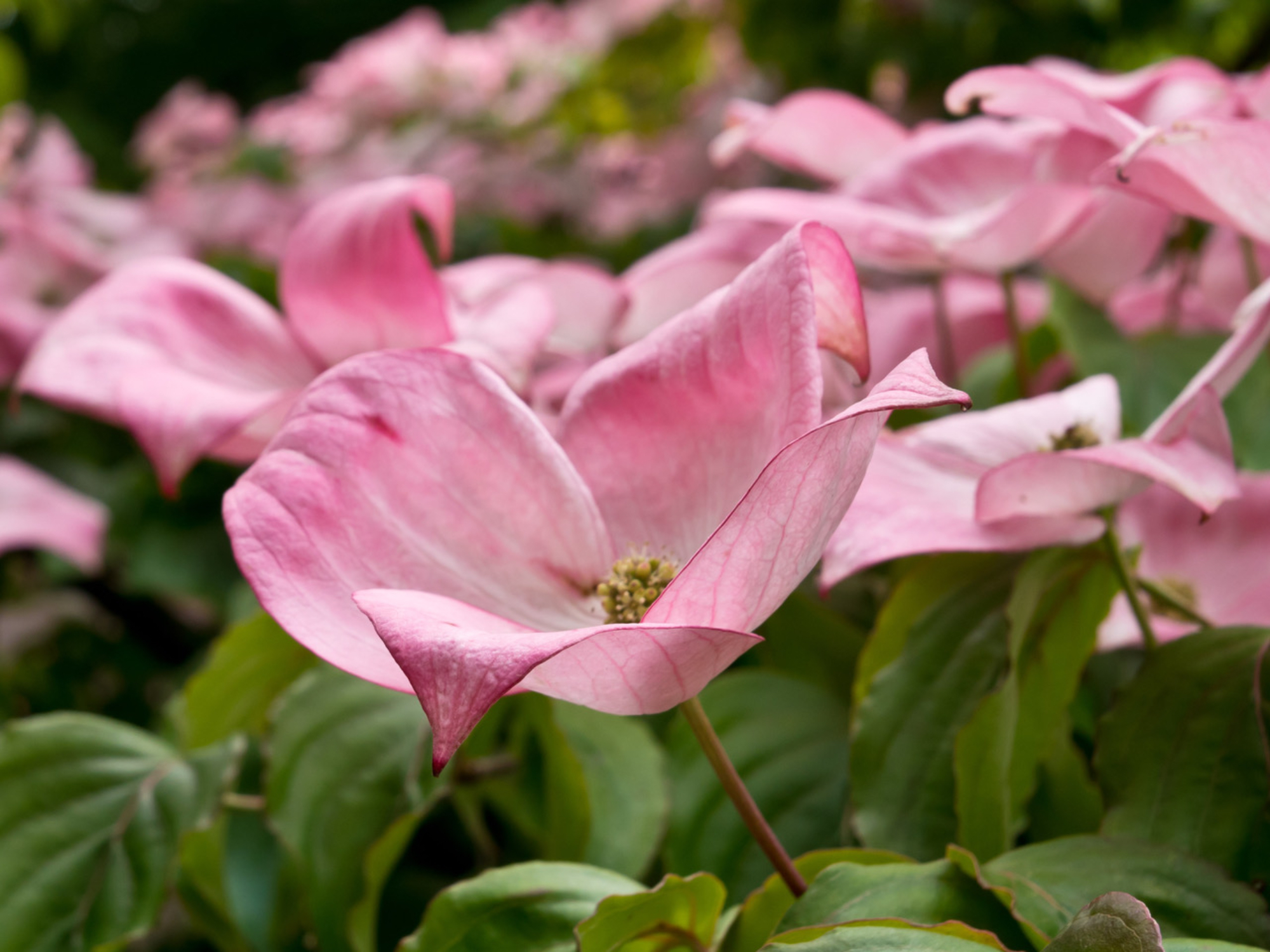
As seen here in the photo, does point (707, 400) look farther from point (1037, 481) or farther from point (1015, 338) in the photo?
point (1015, 338)

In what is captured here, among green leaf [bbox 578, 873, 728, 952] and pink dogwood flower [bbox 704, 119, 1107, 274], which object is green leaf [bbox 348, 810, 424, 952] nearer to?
green leaf [bbox 578, 873, 728, 952]

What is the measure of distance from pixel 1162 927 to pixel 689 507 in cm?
15

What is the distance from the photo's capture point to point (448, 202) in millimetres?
397

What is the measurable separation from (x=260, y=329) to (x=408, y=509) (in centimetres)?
19

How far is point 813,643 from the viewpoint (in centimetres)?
42

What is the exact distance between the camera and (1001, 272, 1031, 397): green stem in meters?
0.43

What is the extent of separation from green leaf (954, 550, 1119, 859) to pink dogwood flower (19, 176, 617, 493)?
18 cm

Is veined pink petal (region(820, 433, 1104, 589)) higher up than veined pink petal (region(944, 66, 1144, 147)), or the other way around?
veined pink petal (region(944, 66, 1144, 147))

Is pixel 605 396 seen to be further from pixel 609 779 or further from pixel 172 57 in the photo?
pixel 172 57

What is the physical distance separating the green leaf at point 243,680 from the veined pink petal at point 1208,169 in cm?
33

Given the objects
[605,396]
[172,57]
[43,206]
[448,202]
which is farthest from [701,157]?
[172,57]

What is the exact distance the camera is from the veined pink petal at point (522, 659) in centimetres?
19

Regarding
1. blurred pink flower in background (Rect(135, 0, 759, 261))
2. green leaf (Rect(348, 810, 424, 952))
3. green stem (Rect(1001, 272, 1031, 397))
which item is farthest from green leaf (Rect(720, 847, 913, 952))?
blurred pink flower in background (Rect(135, 0, 759, 261))

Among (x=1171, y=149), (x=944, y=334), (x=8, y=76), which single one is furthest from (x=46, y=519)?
(x=8, y=76)
